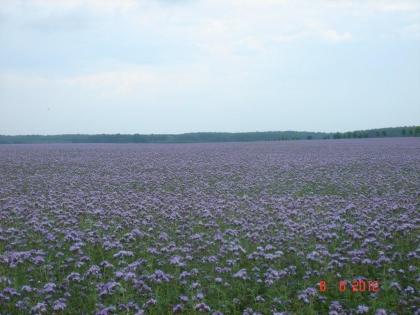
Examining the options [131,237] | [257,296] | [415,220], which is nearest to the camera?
[257,296]

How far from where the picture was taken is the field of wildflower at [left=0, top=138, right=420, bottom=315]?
6.16 meters

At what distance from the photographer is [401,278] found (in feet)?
22.9

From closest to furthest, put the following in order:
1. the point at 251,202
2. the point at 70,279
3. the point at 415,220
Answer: the point at 70,279
the point at 415,220
the point at 251,202

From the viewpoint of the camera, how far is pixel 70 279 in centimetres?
670

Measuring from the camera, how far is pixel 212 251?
27.5ft

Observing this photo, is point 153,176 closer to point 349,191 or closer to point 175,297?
point 349,191

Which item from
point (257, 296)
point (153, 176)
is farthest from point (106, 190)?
point (257, 296)

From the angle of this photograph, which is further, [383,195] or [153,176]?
[153,176]

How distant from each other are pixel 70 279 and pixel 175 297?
1599 millimetres
